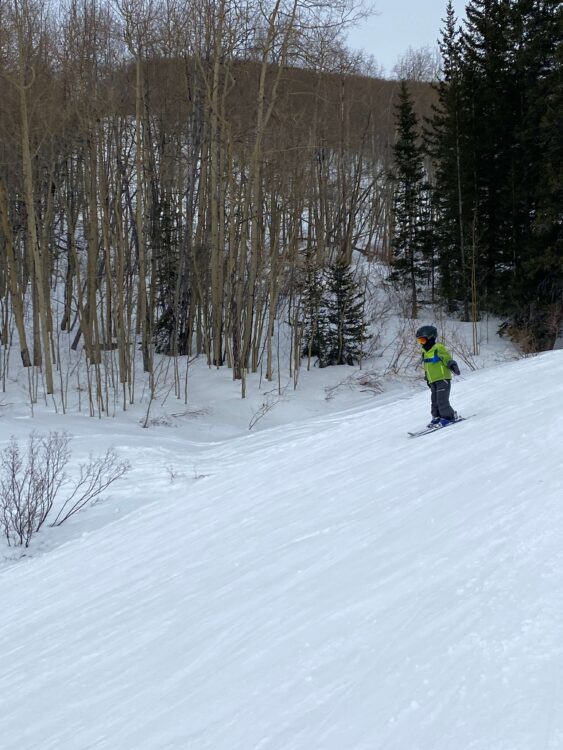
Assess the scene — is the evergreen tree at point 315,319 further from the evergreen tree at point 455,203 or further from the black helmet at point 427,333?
the black helmet at point 427,333

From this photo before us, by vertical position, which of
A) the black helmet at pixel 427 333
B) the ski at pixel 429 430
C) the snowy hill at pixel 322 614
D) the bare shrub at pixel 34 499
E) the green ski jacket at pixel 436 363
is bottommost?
the bare shrub at pixel 34 499

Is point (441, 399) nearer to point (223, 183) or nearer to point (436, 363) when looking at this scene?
point (436, 363)

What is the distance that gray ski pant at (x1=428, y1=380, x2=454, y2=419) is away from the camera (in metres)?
9.12

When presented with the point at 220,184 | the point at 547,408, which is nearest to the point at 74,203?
the point at 220,184

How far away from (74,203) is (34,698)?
25.6m

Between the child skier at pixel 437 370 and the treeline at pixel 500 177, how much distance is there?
14.8 m

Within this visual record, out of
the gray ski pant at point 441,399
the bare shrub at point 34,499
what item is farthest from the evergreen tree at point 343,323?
the gray ski pant at point 441,399

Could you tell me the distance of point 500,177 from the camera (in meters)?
28.5

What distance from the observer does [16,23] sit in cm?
1794

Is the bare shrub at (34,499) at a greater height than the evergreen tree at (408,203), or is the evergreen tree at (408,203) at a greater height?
the evergreen tree at (408,203)

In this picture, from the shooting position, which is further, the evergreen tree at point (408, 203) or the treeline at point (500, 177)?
the evergreen tree at point (408, 203)

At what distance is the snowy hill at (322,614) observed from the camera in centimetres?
300

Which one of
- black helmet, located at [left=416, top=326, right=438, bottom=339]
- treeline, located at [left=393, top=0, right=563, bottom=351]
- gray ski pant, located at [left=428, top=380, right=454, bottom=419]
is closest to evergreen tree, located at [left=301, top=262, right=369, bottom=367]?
treeline, located at [left=393, top=0, right=563, bottom=351]

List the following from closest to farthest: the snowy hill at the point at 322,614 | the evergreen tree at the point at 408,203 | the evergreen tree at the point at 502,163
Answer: the snowy hill at the point at 322,614, the evergreen tree at the point at 502,163, the evergreen tree at the point at 408,203
